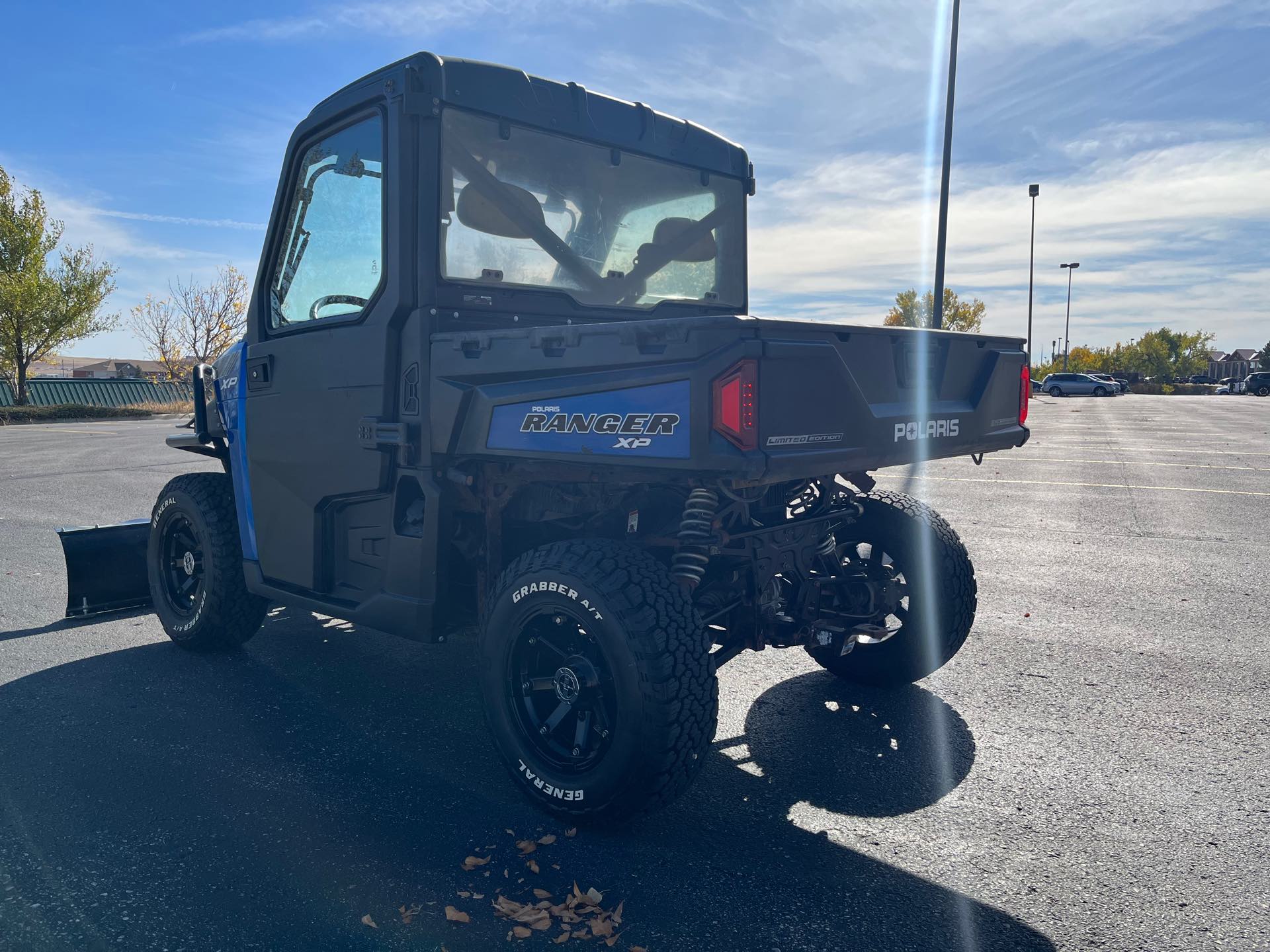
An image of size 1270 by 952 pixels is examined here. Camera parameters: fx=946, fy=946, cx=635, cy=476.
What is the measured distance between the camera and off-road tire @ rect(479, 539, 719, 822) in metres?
2.86

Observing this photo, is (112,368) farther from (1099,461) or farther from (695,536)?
(695,536)

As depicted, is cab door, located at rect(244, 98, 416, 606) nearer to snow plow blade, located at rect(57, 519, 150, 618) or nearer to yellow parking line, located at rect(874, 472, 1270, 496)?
snow plow blade, located at rect(57, 519, 150, 618)

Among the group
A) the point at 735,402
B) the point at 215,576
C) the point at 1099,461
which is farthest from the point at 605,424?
the point at 1099,461

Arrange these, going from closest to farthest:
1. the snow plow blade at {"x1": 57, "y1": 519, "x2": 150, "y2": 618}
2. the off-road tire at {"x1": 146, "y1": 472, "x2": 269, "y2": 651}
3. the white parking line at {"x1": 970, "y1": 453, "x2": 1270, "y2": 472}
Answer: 1. the off-road tire at {"x1": 146, "y1": 472, "x2": 269, "y2": 651}
2. the snow plow blade at {"x1": 57, "y1": 519, "x2": 150, "y2": 618}
3. the white parking line at {"x1": 970, "y1": 453, "x2": 1270, "y2": 472}

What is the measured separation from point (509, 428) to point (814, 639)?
4.71 ft

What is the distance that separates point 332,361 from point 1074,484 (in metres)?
11.0

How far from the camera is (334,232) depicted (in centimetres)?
407

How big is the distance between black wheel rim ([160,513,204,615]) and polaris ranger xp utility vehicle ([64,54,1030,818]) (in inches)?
8.7

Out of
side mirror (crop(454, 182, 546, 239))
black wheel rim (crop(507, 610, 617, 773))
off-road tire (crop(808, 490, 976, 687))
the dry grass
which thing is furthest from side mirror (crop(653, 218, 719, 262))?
the dry grass

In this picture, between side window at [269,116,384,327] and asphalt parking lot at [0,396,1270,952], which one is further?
side window at [269,116,384,327]

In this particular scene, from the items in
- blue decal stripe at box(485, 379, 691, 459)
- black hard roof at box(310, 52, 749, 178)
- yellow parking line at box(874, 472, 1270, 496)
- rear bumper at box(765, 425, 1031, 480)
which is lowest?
yellow parking line at box(874, 472, 1270, 496)

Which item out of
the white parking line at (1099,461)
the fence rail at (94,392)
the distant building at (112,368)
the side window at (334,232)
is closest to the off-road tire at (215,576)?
the side window at (334,232)

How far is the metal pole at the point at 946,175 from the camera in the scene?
16516 mm

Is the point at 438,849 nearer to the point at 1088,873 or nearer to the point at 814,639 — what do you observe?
the point at 814,639
